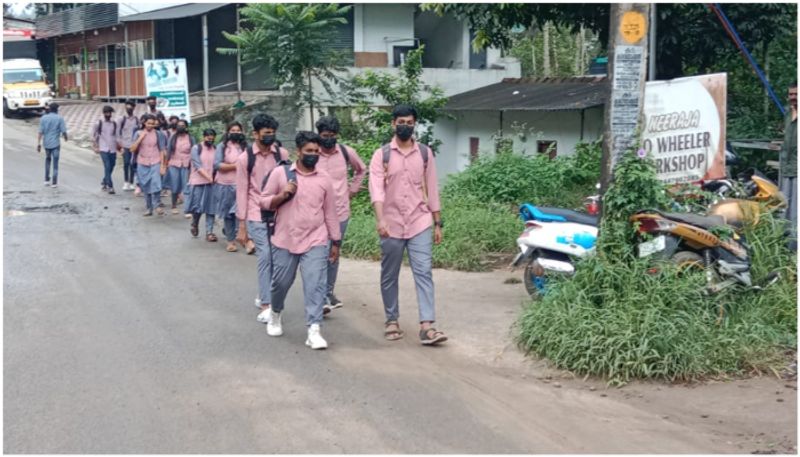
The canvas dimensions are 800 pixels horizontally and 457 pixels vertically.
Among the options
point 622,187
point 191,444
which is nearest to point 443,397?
point 191,444

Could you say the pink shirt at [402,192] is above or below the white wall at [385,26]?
below

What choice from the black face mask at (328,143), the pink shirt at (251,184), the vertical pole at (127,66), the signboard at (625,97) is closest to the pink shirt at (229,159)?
the pink shirt at (251,184)

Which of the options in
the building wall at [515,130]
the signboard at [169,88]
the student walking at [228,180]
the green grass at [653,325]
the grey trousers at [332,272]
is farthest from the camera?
the signboard at [169,88]

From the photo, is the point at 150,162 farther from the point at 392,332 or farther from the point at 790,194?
the point at 790,194

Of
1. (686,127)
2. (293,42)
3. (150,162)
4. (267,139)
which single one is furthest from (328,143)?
(293,42)

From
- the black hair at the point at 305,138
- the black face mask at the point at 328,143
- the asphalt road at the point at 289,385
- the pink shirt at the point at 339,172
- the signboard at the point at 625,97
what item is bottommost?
the asphalt road at the point at 289,385

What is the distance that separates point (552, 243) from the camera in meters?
8.16

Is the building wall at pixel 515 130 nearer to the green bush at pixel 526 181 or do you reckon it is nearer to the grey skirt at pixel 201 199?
the green bush at pixel 526 181

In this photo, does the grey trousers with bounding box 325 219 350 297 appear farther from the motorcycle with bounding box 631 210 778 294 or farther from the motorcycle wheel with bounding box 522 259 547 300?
the motorcycle with bounding box 631 210 778 294

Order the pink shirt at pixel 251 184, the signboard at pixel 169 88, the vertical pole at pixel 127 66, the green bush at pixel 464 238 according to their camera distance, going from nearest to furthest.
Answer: the pink shirt at pixel 251 184, the green bush at pixel 464 238, the signboard at pixel 169 88, the vertical pole at pixel 127 66

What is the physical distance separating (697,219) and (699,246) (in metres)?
0.22

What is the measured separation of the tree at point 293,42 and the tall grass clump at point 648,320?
11131mm

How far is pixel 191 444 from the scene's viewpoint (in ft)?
17.5

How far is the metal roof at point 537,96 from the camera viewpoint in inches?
653
